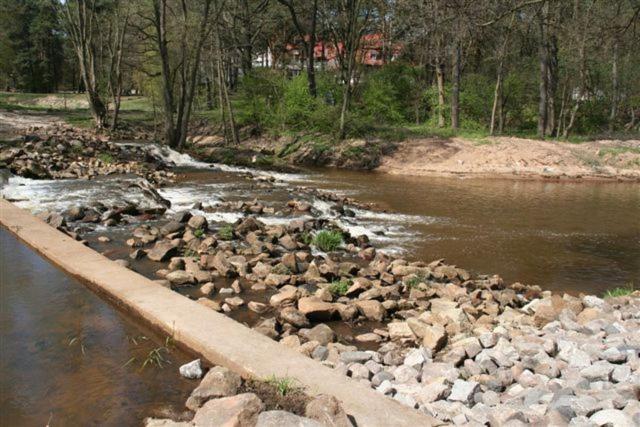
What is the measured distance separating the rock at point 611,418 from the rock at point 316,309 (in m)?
3.52

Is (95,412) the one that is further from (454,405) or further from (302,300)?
(302,300)

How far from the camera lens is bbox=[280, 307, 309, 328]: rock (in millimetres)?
6312

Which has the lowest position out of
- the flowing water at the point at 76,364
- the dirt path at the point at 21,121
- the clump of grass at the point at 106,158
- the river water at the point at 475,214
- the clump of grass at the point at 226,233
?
the river water at the point at 475,214

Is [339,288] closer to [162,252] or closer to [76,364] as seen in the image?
[162,252]

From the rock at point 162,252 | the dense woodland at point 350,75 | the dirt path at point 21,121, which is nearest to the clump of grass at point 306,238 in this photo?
the rock at point 162,252

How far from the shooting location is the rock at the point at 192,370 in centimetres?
409

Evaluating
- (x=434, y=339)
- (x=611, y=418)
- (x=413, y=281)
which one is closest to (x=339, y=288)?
(x=413, y=281)

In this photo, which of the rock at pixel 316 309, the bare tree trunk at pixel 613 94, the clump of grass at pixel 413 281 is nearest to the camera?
the rock at pixel 316 309

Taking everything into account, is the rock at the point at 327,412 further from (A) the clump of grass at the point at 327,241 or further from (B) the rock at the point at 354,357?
(A) the clump of grass at the point at 327,241

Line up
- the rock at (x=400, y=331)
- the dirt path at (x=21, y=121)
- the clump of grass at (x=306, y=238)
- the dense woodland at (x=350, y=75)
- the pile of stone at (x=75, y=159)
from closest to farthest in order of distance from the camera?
the rock at (x=400, y=331) < the clump of grass at (x=306, y=238) < the pile of stone at (x=75, y=159) < the dirt path at (x=21, y=121) < the dense woodland at (x=350, y=75)

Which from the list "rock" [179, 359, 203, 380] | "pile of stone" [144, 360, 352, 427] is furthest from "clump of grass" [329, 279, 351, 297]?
"pile of stone" [144, 360, 352, 427]

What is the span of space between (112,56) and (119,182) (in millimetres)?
16770

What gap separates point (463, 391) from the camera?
13.8 feet

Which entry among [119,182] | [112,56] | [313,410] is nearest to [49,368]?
[313,410]
